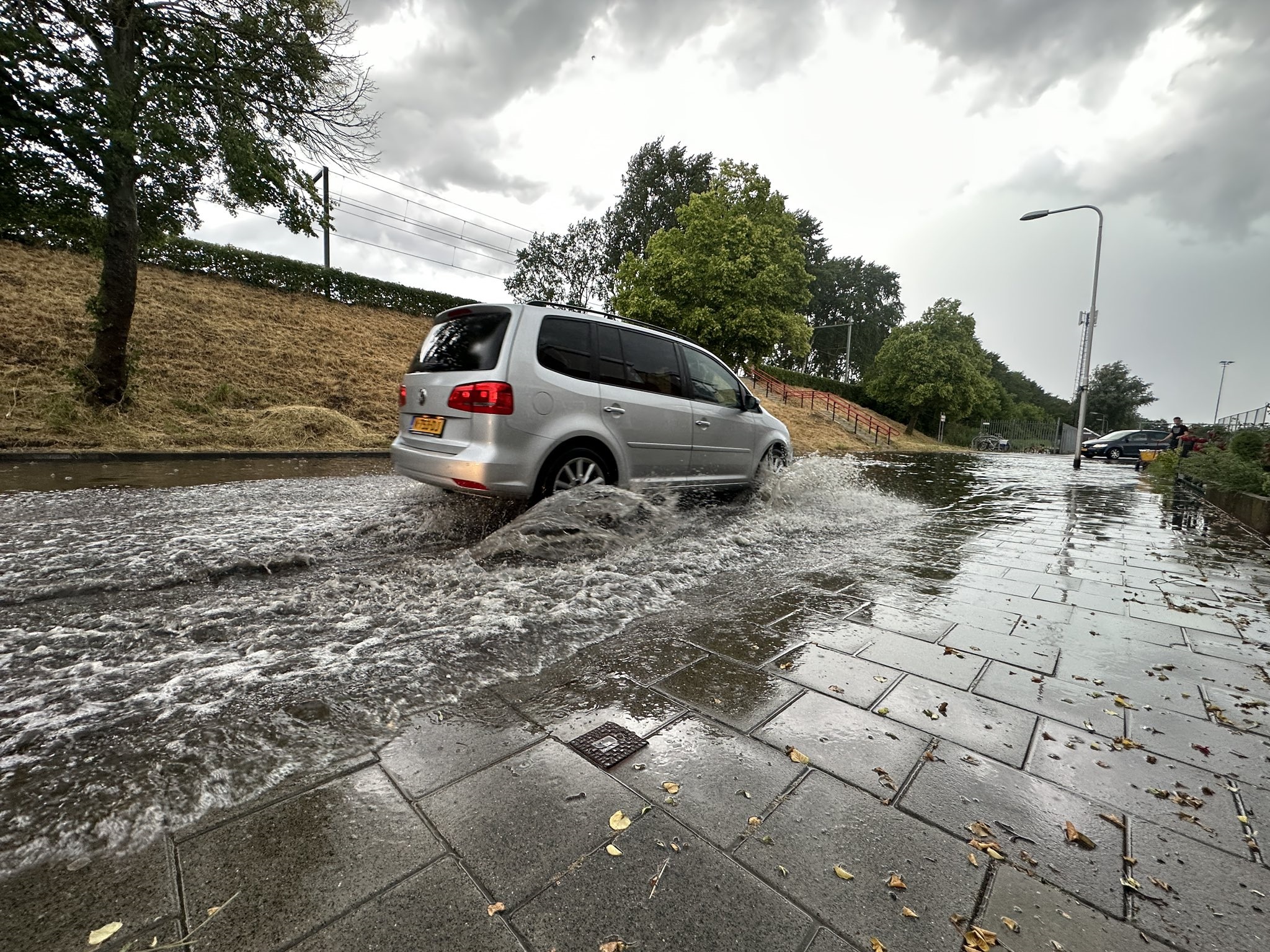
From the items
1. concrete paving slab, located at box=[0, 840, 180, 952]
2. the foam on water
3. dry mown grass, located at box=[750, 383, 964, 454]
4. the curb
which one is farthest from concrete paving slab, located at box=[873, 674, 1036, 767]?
dry mown grass, located at box=[750, 383, 964, 454]

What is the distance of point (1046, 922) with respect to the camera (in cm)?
126

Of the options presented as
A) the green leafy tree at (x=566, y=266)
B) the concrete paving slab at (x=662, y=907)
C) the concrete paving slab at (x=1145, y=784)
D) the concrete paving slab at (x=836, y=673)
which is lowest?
the concrete paving slab at (x=662, y=907)

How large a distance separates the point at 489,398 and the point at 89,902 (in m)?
3.31

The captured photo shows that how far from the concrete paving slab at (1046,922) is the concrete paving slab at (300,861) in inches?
50.6

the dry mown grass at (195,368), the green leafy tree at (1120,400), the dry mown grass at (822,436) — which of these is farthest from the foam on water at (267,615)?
the green leafy tree at (1120,400)

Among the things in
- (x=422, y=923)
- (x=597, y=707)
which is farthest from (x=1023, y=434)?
(x=422, y=923)

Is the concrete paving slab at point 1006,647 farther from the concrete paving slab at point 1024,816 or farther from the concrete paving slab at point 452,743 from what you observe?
the concrete paving slab at point 452,743

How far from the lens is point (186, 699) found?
78.9 inches

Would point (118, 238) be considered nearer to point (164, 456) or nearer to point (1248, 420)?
point (164, 456)

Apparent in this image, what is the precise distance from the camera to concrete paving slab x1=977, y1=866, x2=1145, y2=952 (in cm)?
121

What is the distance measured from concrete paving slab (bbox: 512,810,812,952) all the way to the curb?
9782 millimetres

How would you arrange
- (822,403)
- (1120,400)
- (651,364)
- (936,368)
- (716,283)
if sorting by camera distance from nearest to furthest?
(651,364) < (716,283) < (822,403) < (936,368) < (1120,400)

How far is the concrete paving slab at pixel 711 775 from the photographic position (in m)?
1.55

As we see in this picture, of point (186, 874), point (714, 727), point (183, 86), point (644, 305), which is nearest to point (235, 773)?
point (186, 874)
